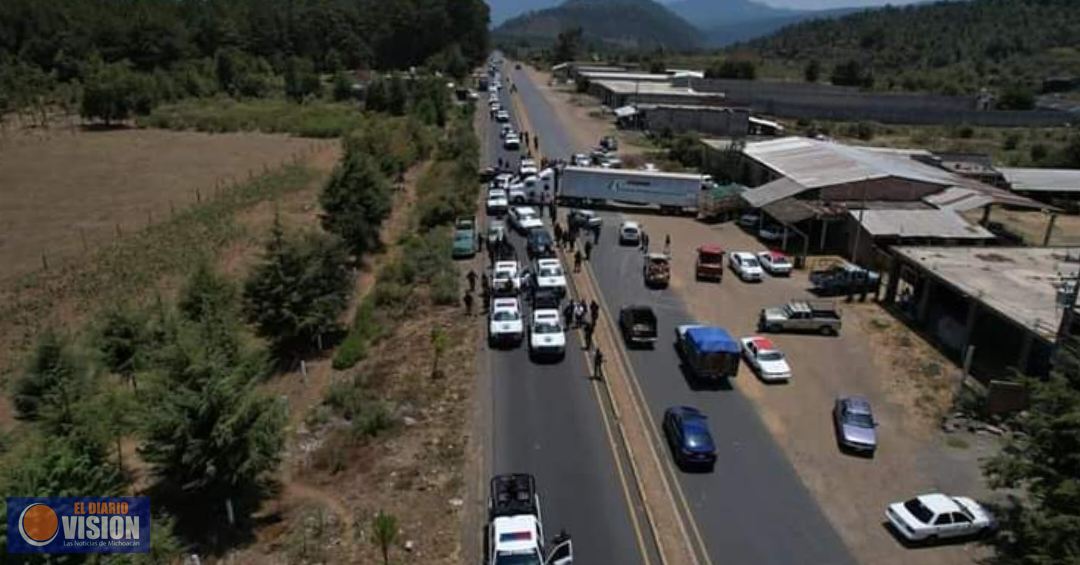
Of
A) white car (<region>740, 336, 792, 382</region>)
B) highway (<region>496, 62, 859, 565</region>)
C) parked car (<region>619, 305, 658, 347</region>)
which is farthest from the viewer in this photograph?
parked car (<region>619, 305, 658, 347</region>)

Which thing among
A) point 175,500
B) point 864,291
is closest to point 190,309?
point 175,500

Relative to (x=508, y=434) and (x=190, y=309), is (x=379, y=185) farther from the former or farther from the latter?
(x=508, y=434)

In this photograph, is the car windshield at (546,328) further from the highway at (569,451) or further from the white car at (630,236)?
the white car at (630,236)

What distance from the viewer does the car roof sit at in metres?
19.9

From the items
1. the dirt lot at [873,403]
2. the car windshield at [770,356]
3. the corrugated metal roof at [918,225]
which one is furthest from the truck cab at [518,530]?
Answer: the corrugated metal roof at [918,225]

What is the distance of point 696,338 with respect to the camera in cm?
2897

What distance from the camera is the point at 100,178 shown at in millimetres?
68500

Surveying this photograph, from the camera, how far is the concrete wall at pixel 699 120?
86.7 meters

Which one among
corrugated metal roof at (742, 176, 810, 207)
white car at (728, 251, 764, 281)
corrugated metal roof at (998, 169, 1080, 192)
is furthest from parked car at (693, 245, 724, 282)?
corrugated metal roof at (998, 169, 1080, 192)

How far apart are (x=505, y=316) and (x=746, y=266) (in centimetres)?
1588

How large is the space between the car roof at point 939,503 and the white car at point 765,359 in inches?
341

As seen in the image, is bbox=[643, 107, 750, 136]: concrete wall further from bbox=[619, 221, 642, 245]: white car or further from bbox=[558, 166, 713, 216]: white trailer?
bbox=[619, 221, 642, 245]: white car

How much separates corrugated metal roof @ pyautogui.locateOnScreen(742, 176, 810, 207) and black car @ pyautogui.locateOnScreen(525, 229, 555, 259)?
15.2 metres

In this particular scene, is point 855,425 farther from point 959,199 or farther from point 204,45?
point 204,45
